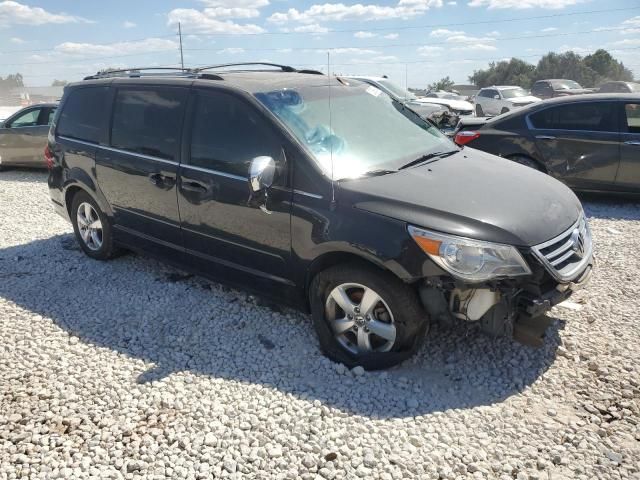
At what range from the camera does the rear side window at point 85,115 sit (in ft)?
16.3

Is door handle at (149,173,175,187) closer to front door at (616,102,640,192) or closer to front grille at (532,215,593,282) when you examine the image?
front grille at (532,215,593,282)

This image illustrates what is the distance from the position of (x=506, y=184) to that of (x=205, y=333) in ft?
7.89

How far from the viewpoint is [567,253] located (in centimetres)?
323

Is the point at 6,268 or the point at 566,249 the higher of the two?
the point at 566,249

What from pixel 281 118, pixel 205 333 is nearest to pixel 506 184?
pixel 281 118

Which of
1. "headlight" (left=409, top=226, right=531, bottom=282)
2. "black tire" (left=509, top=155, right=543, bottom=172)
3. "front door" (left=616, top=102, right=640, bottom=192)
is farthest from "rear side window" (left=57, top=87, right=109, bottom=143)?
"front door" (left=616, top=102, right=640, bottom=192)

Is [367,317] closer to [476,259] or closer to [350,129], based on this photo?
[476,259]

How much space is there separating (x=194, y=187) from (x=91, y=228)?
1985 mm

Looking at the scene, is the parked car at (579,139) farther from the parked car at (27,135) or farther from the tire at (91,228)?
the parked car at (27,135)

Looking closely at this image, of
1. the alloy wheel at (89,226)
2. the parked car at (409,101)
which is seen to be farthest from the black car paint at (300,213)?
the parked car at (409,101)

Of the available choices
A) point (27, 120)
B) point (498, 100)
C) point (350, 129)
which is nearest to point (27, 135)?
point (27, 120)

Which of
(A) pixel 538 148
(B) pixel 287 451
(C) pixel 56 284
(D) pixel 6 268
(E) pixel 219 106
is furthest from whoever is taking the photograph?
(A) pixel 538 148

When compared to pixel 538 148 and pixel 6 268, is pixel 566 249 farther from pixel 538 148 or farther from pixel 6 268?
pixel 6 268

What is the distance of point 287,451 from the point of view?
2.75m
